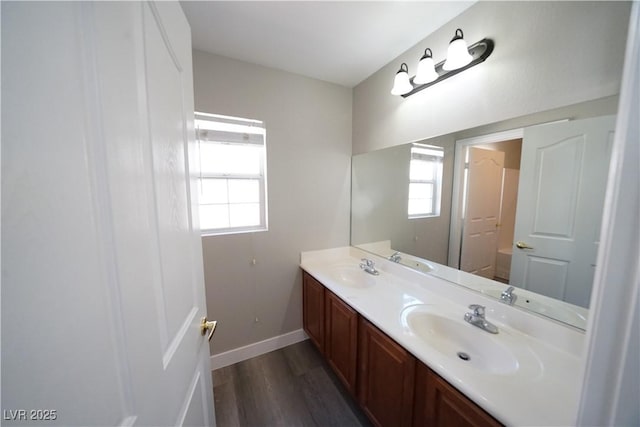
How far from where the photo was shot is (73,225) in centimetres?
31

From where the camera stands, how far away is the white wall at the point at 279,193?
1.73 metres

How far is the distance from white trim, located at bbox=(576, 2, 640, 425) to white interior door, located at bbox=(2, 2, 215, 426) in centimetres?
78

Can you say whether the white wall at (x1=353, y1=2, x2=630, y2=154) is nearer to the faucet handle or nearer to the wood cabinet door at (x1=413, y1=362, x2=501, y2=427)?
the faucet handle

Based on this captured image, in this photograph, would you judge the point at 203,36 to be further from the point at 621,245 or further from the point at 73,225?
the point at 621,245

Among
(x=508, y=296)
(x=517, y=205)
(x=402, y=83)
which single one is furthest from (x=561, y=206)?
(x=402, y=83)

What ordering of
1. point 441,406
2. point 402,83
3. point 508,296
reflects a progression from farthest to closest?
point 402,83 < point 508,296 < point 441,406

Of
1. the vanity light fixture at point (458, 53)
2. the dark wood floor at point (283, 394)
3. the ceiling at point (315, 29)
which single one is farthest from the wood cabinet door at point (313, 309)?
the ceiling at point (315, 29)

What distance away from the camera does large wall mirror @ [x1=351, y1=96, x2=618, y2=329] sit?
0.91m

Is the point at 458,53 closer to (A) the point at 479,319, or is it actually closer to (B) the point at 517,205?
(B) the point at 517,205

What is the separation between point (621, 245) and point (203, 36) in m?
2.10

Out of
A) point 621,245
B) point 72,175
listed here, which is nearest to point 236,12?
point 72,175

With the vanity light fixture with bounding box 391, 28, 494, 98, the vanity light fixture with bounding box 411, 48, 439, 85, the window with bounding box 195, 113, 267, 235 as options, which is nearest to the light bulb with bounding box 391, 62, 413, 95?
the vanity light fixture with bounding box 391, 28, 494, 98

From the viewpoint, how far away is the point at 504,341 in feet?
3.26

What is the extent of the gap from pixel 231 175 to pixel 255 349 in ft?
5.16
